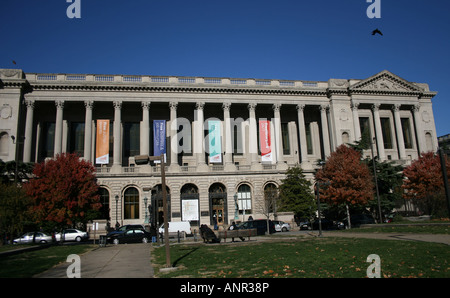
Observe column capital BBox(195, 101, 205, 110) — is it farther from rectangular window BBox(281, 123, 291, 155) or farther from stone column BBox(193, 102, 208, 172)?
rectangular window BBox(281, 123, 291, 155)

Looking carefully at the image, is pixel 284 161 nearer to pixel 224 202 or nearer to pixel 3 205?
pixel 224 202

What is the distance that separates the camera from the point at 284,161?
54.9 meters

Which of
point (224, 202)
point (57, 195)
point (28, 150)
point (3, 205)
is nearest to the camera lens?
point (3, 205)

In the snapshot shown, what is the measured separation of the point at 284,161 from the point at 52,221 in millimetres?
33220

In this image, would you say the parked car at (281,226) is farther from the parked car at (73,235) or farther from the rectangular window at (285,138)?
the parked car at (73,235)

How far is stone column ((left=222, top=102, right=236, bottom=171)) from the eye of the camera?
163 ft

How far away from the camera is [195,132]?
51594 mm

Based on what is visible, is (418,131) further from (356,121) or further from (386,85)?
(356,121)

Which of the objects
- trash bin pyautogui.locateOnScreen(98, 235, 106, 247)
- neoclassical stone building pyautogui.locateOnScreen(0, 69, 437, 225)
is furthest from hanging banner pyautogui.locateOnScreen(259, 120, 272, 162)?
trash bin pyautogui.locateOnScreen(98, 235, 106, 247)

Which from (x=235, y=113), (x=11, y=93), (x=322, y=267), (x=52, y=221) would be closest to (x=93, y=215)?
(x=52, y=221)

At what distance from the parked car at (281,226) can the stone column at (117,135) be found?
22.2 meters

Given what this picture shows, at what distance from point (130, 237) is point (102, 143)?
62.8ft

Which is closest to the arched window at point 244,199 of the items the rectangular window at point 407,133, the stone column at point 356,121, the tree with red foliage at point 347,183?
the tree with red foliage at point 347,183

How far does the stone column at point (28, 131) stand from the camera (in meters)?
45.3
